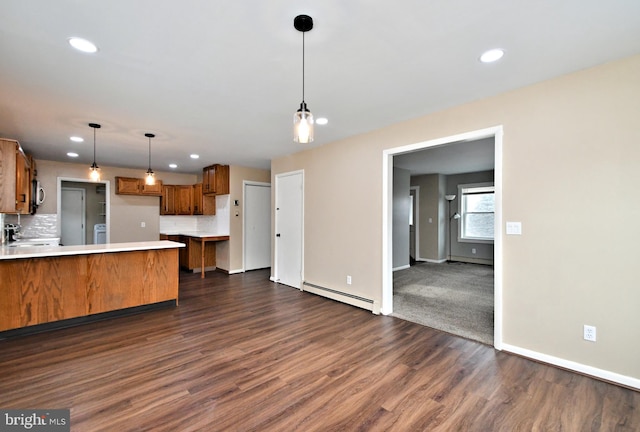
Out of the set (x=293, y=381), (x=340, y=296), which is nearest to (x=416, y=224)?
(x=340, y=296)

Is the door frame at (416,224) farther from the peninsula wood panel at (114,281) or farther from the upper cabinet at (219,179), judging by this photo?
the peninsula wood panel at (114,281)

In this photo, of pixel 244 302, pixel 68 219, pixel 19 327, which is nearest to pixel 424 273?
pixel 244 302

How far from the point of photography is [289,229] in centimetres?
543

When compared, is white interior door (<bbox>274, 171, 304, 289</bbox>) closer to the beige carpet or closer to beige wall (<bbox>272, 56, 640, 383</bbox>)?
the beige carpet

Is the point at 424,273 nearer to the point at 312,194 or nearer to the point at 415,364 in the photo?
the point at 312,194

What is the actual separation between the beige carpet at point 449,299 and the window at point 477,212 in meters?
1.30

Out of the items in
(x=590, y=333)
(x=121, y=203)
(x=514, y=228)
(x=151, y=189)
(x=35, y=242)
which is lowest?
(x=590, y=333)

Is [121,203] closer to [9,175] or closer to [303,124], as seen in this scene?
[9,175]

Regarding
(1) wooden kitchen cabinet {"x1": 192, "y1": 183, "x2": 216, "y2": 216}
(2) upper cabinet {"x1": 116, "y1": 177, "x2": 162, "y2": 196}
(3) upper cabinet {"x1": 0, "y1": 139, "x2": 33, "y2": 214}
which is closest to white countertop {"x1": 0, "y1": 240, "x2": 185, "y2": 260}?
(3) upper cabinet {"x1": 0, "y1": 139, "x2": 33, "y2": 214}

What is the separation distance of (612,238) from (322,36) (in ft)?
8.66

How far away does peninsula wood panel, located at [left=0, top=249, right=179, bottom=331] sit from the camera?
3152 millimetres

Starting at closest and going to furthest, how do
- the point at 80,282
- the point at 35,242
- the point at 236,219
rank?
the point at 80,282 < the point at 35,242 < the point at 236,219

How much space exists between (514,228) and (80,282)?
4.80m

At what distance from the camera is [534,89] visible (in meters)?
2.61
